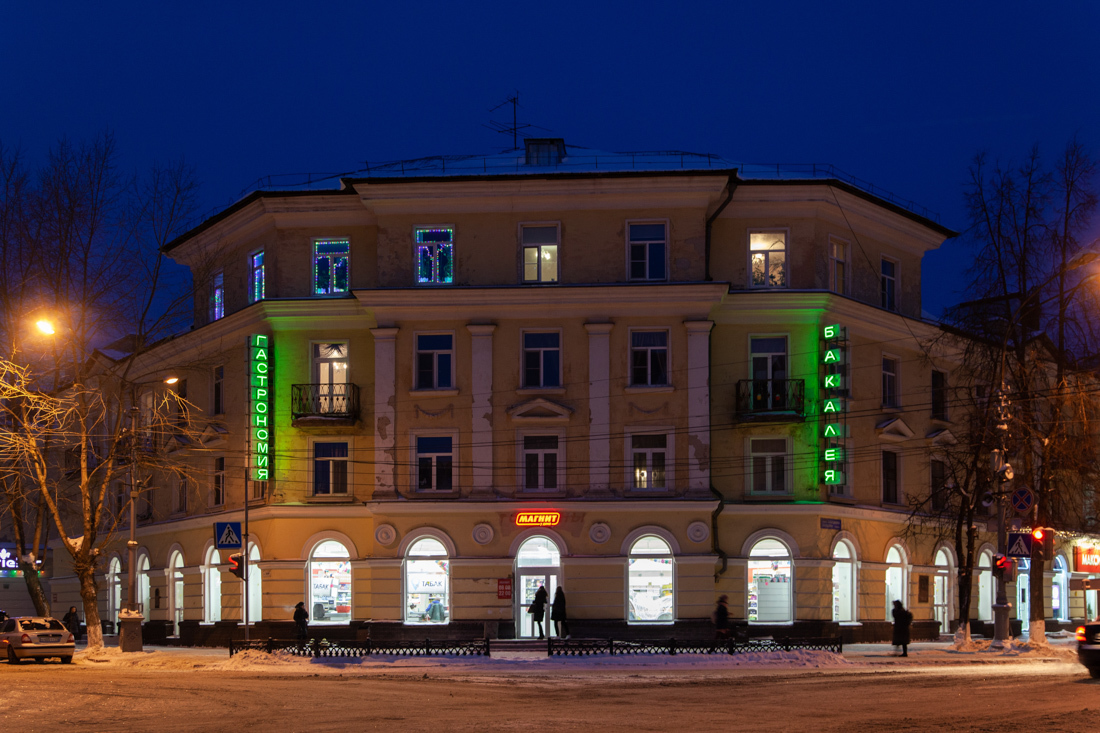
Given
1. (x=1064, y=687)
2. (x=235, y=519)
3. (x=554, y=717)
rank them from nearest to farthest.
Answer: (x=554, y=717) < (x=1064, y=687) < (x=235, y=519)

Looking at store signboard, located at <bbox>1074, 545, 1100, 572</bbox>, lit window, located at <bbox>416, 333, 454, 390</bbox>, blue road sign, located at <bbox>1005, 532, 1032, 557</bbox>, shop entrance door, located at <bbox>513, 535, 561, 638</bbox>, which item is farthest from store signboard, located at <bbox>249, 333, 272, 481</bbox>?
store signboard, located at <bbox>1074, 545, 1100, 572</bbox>

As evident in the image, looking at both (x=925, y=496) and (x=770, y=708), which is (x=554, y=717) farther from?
(x=925, y=496)

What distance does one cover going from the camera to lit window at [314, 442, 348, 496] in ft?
130

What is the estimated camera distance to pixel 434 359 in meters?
38.9

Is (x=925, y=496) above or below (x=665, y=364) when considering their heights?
below

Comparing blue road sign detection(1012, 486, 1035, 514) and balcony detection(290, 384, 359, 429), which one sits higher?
balcony detection(290, 384, 359, 429)

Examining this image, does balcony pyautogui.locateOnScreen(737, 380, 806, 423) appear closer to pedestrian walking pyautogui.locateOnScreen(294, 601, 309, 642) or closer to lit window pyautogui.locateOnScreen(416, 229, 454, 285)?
lit window pyautogui.locateOnScreen(416, 229, 454, 285)

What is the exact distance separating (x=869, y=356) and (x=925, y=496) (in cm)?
593

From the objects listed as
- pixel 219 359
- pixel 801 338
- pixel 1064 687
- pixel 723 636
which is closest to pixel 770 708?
pixel 1064 687

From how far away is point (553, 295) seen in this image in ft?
125

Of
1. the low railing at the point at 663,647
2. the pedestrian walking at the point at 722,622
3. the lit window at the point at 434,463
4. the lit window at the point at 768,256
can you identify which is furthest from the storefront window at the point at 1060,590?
the lit window at the point at 434,463

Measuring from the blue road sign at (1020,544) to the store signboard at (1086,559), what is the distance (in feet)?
74.3

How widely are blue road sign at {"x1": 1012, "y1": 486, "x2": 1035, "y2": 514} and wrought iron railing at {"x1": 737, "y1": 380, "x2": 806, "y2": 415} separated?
8619mm

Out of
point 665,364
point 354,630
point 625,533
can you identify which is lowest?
point 354,630
